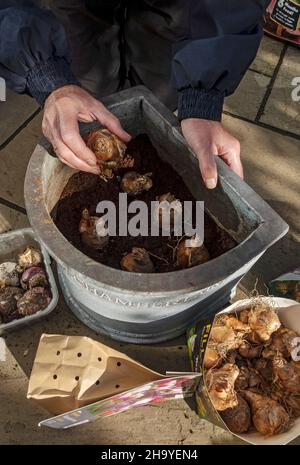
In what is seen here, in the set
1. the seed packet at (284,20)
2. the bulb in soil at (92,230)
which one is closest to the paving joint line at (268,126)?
the seed packet at (284,20)

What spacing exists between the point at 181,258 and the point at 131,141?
1.50 feet

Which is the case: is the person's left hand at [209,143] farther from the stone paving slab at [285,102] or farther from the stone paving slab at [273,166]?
the stone paving slab at [285,102]

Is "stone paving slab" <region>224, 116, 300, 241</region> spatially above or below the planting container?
above

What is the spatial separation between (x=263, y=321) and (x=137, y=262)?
504 mm

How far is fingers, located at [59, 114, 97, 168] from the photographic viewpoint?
4.22 feet

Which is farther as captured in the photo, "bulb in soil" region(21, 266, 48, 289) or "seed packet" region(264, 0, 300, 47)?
"seed packet" region(264, 0, 300, 47)

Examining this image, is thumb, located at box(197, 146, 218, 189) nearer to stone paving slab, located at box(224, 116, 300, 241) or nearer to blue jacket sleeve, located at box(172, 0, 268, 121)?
blue jacket sleeve, located at box(172, 0, 268, 121)

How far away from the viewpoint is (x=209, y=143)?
1357 mm

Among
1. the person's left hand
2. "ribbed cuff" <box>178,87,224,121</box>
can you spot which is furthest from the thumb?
"ribbed cuff" <box>178,87,224,121</box>

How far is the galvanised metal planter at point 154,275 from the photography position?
1191 millimetres

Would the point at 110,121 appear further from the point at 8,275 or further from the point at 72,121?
the point at 8,275

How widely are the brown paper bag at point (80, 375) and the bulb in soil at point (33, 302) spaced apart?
21 cm

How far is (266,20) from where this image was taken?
2.79 metres

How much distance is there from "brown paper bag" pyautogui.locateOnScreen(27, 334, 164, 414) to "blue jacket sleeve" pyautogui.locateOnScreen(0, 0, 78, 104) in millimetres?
810
